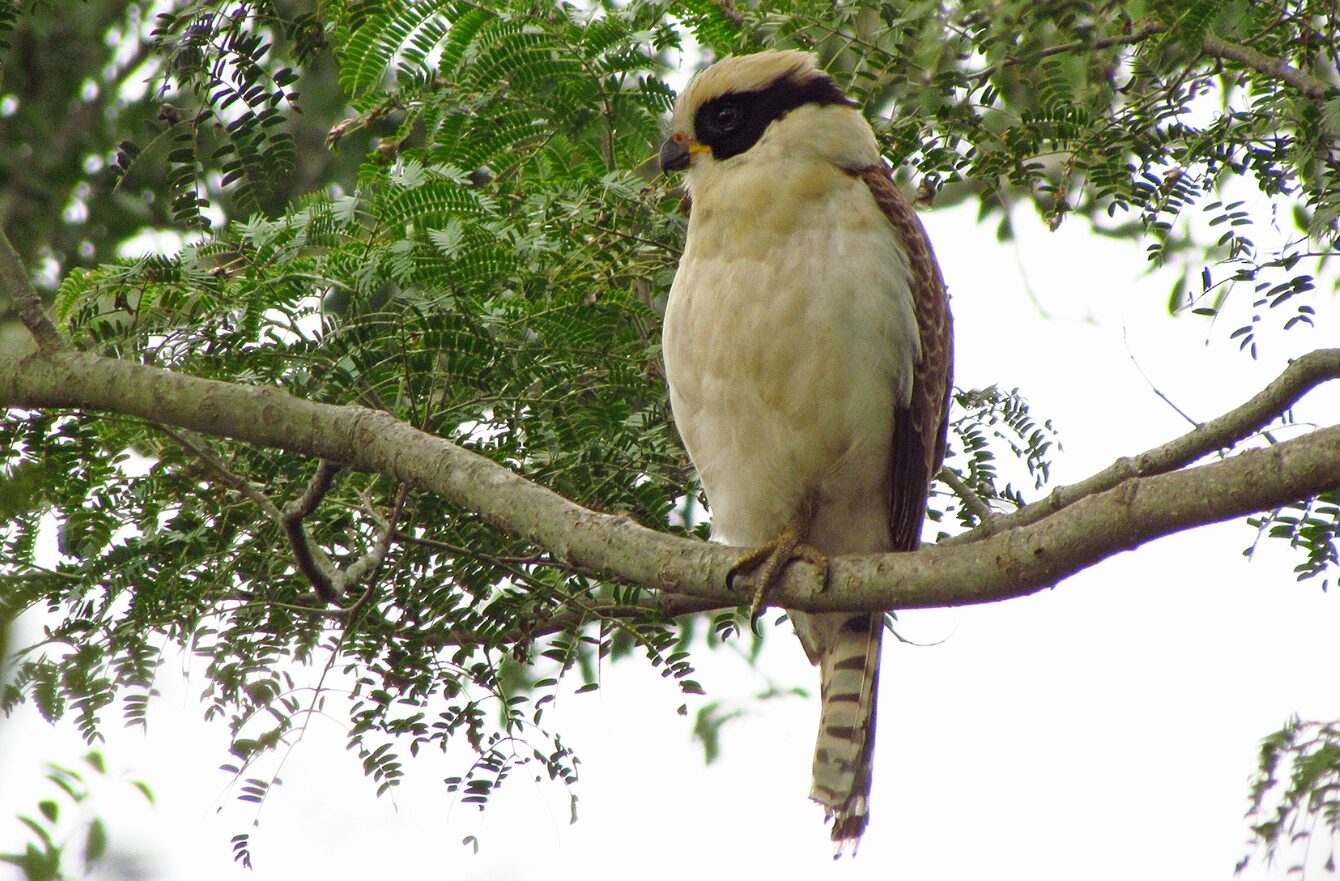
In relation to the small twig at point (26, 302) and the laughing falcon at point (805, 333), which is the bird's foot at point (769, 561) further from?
the small twig at point (26, 302)

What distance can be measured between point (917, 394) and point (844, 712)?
31.8 inches

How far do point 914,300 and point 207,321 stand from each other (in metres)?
1.48

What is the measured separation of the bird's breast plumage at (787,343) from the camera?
2854 mm

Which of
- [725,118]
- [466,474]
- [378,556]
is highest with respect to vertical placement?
[725,118]

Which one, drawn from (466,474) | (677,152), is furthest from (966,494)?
(466,474)

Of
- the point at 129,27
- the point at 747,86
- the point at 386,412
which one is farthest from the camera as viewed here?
the point at 129,27

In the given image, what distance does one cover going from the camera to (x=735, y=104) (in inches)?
128

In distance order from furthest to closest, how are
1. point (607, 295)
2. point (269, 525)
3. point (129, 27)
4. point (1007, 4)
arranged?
point (129, 27), point (607, 295), point (269, 525), point (1007, 4)

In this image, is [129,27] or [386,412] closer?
[386,412]

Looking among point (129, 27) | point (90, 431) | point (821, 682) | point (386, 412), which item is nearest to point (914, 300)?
point (821, 682)

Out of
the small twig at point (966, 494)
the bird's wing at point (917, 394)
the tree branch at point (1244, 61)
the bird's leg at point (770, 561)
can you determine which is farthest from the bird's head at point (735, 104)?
the bird's leg at point (770, 561)

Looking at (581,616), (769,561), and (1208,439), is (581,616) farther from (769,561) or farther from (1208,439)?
(1208,439)

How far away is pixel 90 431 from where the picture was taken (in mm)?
2748

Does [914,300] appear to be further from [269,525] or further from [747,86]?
[269,525]
